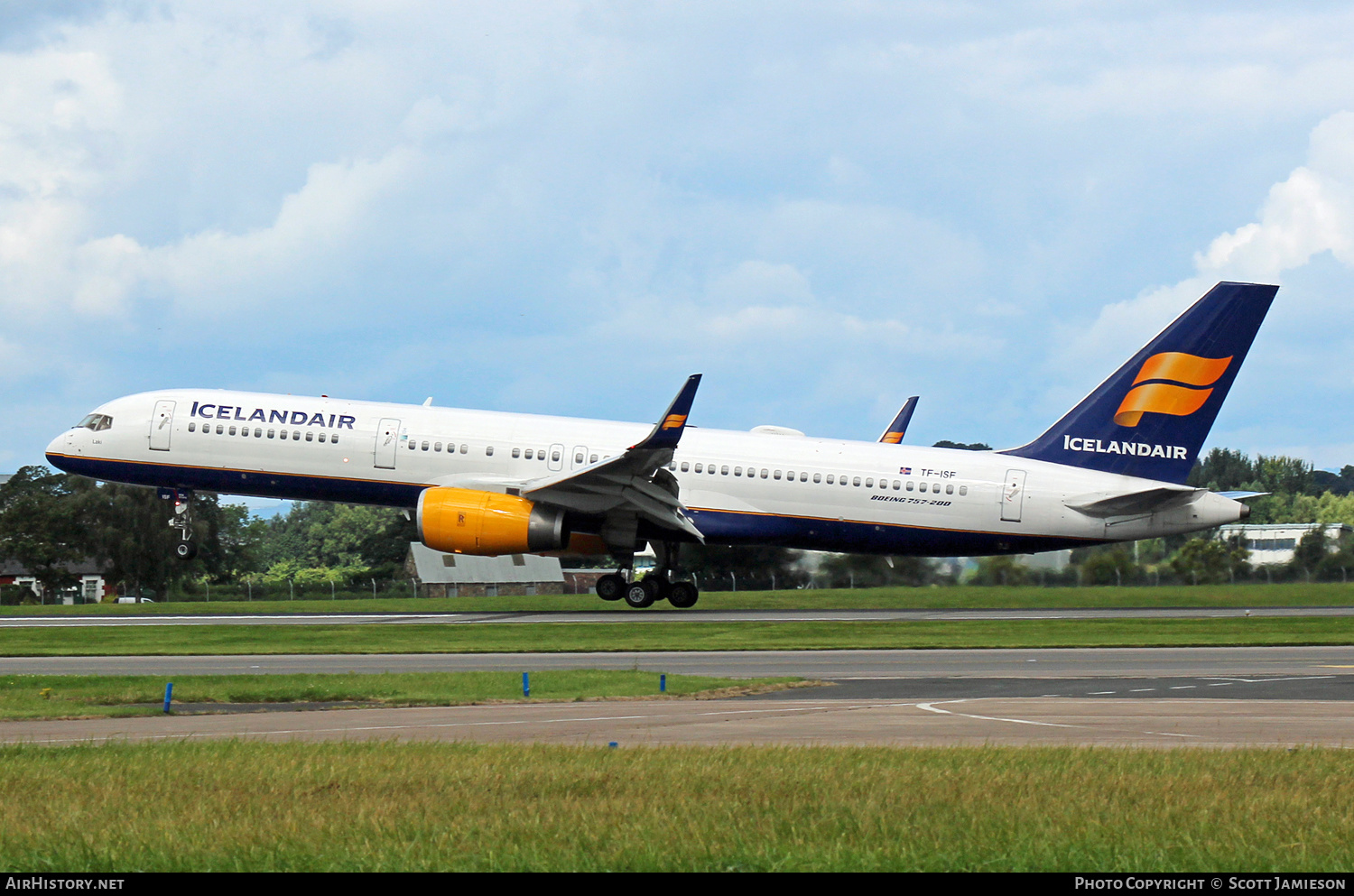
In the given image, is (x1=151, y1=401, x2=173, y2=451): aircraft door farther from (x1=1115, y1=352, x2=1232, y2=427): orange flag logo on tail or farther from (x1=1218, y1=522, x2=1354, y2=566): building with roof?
(x1=1218, y1=522, x2=1354, y2=566): building with roof

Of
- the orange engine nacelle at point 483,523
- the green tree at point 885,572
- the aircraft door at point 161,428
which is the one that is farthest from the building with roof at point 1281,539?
the aircraft door at point 161,428

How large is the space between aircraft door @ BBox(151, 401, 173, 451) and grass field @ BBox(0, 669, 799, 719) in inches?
633

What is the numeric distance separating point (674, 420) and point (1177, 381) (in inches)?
555

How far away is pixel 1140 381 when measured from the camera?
3544cm

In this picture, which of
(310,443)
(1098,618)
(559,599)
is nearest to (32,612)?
(310,443)

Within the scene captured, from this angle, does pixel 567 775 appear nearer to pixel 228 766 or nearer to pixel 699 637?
pixel 228 766

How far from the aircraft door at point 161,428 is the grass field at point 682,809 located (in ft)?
84.1

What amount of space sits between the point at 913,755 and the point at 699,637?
16393 millimetres

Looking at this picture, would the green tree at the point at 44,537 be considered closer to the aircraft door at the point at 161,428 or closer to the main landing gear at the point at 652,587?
the aircraft door at the point at 161,428

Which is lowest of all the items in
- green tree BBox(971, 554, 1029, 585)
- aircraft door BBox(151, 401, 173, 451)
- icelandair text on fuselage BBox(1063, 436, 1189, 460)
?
green tree BBox(971, 554, 1029, 585)

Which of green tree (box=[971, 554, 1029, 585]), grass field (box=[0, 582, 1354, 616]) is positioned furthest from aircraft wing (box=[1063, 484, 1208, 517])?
green tree (box=[971, 554, 1029, 585])

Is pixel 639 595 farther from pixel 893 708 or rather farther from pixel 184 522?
pixel 893 708

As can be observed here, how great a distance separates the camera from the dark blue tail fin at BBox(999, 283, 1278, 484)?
114ft
